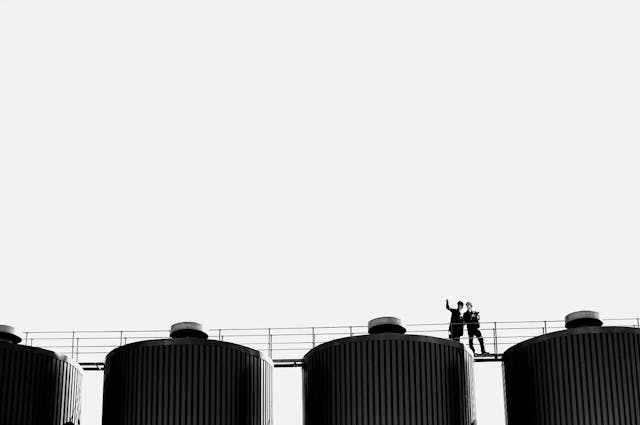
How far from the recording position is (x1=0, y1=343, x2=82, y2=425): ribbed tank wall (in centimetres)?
3894

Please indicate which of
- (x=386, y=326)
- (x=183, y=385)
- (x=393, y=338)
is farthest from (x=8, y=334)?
(x=393, y=338)

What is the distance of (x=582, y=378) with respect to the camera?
37250 mm

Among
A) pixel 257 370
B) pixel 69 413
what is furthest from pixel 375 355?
pixel 69 413

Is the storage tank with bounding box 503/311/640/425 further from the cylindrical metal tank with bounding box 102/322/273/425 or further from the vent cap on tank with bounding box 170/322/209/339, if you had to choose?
the vent cap on tank with bounding box 170/322/209/339

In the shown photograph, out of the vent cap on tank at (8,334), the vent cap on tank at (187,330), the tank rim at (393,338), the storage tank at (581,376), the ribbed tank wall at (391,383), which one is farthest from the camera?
the vent cap on tank at (8,334)

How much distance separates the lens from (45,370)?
40.3 metres

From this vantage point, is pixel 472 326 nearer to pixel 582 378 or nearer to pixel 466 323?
pixel 466 323

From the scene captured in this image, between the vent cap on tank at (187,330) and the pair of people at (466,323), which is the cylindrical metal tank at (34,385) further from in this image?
the pair of people at (466,323)

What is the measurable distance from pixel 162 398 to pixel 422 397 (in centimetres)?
927

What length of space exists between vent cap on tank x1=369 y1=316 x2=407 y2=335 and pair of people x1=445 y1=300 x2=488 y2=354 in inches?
127

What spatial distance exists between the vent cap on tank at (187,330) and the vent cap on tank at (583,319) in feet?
45.3

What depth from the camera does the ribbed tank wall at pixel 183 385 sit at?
123 ft

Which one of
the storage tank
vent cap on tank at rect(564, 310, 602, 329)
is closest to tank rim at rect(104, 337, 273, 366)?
the storage tank

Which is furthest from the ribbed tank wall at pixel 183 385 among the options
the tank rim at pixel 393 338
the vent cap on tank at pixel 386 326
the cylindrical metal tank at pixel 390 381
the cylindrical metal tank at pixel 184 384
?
the vent cap on tank at pixel 386 326
